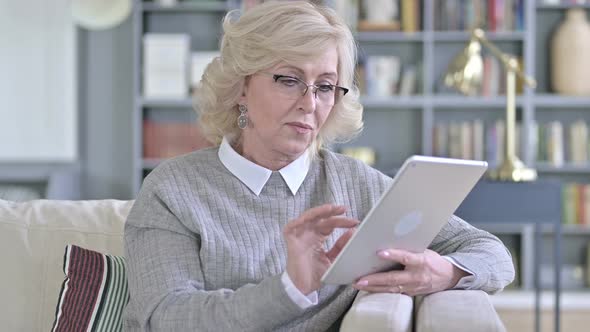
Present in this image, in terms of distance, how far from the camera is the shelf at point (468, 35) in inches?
213

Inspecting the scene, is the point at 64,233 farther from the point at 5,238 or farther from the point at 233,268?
the point at 233,268

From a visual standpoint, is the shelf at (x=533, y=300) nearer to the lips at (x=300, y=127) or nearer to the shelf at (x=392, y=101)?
the shelf at (x=392, y=101)

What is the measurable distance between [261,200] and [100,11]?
3.64m

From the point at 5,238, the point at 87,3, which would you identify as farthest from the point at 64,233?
the point at 87,3

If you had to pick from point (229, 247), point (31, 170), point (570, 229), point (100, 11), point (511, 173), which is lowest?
point (570, 229)

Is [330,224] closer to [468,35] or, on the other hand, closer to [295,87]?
[295,87]

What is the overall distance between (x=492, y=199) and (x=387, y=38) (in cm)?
166

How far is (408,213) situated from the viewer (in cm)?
175

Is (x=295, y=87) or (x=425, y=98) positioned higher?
(x=295, y=87)

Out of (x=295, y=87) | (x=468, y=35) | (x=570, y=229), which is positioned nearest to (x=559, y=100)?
(x=468, y=35)

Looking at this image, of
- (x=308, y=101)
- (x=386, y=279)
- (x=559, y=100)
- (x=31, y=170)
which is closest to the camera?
(x=386, y=279)

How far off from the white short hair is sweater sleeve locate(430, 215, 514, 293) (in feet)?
1.09

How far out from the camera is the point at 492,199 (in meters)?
4.10

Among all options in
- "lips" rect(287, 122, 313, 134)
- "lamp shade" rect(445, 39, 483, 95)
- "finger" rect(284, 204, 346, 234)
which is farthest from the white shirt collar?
"lamp shade" rect(445, 39, 483, 95)
